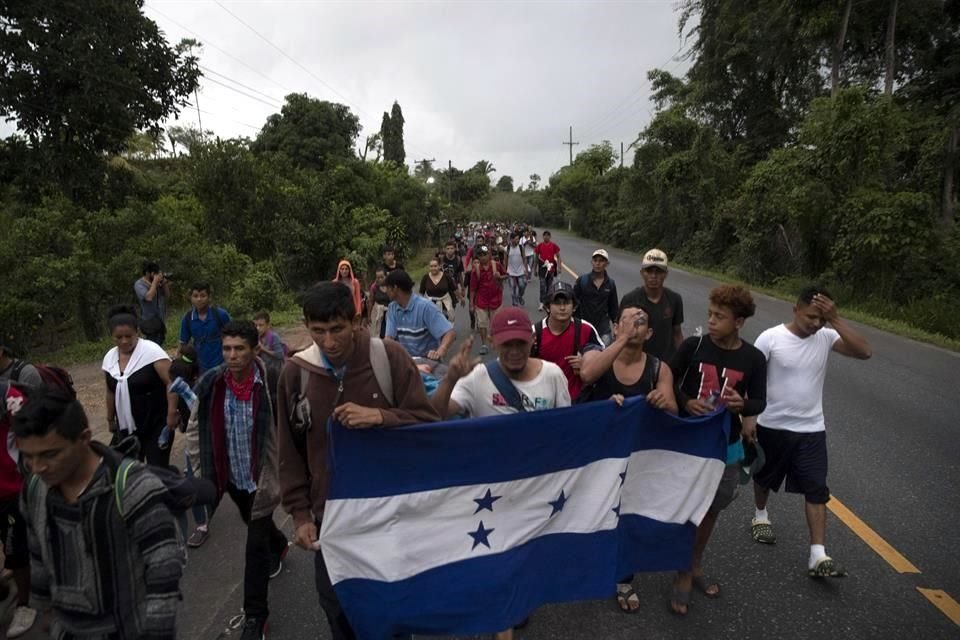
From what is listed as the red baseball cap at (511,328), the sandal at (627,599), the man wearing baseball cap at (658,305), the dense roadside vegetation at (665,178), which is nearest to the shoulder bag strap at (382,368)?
the red baseball cap at (511,328)

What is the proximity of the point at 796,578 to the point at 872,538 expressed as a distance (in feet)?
2.81

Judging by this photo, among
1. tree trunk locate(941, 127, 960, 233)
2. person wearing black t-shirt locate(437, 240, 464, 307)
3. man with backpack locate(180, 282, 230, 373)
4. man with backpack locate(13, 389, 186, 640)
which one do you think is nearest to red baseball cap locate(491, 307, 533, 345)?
man with backpack locate(13, 389, 186, 640)

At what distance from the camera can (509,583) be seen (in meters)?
2.84

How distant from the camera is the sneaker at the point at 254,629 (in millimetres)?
3082

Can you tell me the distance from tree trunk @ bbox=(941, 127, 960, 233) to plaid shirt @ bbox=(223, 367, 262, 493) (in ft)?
61.4

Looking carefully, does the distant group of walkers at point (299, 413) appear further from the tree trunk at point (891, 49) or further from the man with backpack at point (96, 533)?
the tree trunk at point (891, 49)

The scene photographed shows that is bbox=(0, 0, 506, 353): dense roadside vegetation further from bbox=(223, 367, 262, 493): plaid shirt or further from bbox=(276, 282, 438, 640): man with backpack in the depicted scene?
bbox=(276, 282, 438, 640): man with backpack

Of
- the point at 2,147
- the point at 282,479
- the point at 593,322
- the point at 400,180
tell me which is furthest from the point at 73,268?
the point at 400,180

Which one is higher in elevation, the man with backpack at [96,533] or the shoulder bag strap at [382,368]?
the shoulder bag strap at [382,368]

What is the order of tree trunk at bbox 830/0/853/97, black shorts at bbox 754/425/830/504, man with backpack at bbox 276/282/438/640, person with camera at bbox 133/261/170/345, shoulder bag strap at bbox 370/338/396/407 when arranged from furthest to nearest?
tree trunk at bbox 830/0/853/97
person with camera at bbox 133/261/170/345
black shorts at bbox 754/425/830/504
shoulder bag strap at bbox 370/338/396/407
man with backpack at bbox 276/282/438/640

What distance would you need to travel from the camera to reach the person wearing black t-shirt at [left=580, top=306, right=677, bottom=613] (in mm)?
3107

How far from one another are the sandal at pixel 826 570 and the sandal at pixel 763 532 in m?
0.47

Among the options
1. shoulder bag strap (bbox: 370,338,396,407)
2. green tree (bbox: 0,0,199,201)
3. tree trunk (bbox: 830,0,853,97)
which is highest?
tree trunk (bbox: 830,0,853,97)

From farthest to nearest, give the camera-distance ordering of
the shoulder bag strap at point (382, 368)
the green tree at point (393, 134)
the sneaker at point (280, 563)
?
the green tree at point (393, 134) < the sneaker at point (280, 563) < the shoulder bag strap at point (382, 368)
